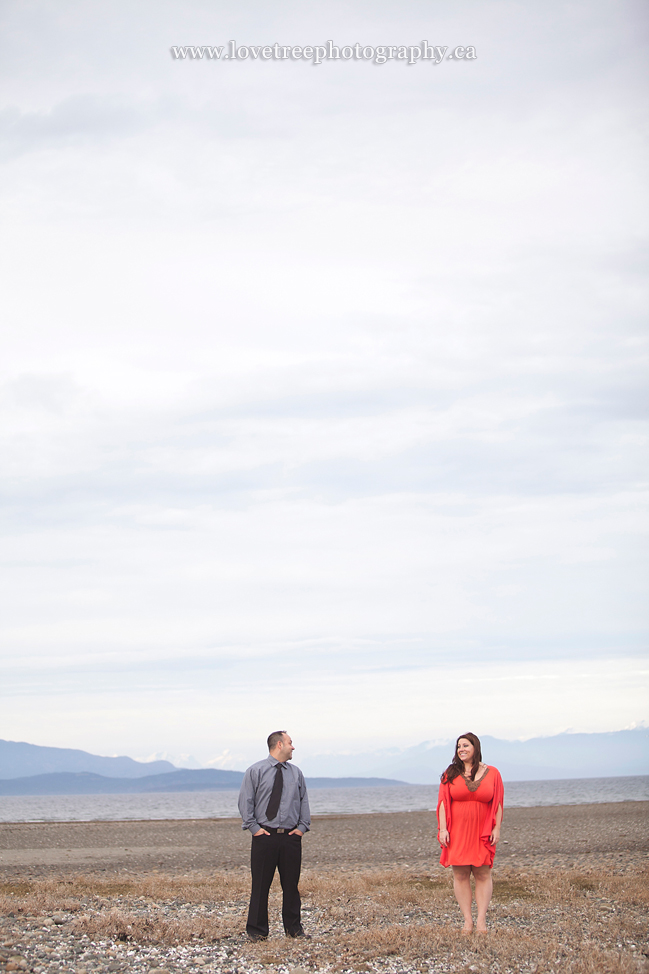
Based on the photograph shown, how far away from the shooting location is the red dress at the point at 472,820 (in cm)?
986

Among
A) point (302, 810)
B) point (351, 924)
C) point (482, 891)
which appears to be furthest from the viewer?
point (351, 924)

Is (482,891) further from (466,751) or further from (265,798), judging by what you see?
(265,798)

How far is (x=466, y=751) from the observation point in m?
9.93

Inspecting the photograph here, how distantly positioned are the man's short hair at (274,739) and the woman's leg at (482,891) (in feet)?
9.86

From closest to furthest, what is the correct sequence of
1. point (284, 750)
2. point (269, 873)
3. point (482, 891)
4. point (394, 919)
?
point (482, 891) < point (269, 873) < point (284, 750) < point (394, 919)

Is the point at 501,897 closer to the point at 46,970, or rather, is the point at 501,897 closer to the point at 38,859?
the point at 46,970

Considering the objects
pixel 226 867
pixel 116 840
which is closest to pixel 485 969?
pixel 226 867

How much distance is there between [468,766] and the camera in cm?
1005

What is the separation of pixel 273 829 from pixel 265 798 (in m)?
0.42

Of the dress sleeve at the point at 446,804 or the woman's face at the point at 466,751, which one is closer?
the woman's face at the point at 466,751

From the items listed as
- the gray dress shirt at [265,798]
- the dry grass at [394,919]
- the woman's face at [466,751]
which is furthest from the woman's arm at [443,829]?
the gray dress shirt at [265,798]

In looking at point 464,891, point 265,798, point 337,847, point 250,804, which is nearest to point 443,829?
point 464,891

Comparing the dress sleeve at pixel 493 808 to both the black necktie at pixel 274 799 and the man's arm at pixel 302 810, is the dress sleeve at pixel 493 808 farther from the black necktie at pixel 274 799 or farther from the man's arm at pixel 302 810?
the black necktie at pixel 274 799

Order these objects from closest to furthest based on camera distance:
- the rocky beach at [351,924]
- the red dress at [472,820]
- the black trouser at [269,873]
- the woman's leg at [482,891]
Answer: the rocky beach at [351,924]
the red dress at [472,820]
the woman's leg at [482,891]
the black trouser at [269,873]
